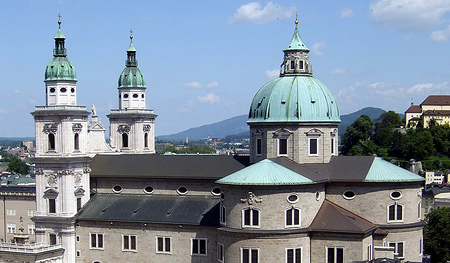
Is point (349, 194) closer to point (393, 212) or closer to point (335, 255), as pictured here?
point (393, 212)

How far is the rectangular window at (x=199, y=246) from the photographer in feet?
236

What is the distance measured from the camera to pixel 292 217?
64.9 metres

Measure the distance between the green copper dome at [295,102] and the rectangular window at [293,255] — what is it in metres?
12.6

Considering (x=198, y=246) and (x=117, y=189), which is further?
(x=117, y=189)

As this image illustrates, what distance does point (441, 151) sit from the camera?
173 m

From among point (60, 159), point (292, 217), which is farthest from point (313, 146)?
point (60, 159)

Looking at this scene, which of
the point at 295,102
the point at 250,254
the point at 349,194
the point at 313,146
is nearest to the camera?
the point at 250,254

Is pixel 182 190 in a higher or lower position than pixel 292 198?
lower

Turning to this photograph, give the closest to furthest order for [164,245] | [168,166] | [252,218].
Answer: [252,218]
[164,245]
[168,166]

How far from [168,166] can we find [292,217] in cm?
1690

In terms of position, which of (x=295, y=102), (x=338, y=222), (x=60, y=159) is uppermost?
(x=295, y=102)

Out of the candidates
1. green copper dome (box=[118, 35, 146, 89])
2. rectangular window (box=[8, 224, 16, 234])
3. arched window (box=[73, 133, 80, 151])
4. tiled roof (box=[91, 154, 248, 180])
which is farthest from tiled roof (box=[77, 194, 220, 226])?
rectangular window (box=[8, 224, 16, 234])

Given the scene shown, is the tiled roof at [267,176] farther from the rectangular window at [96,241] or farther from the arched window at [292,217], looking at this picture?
the rectangular window at [96,241]

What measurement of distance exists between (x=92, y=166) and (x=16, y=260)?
39.6 ft
